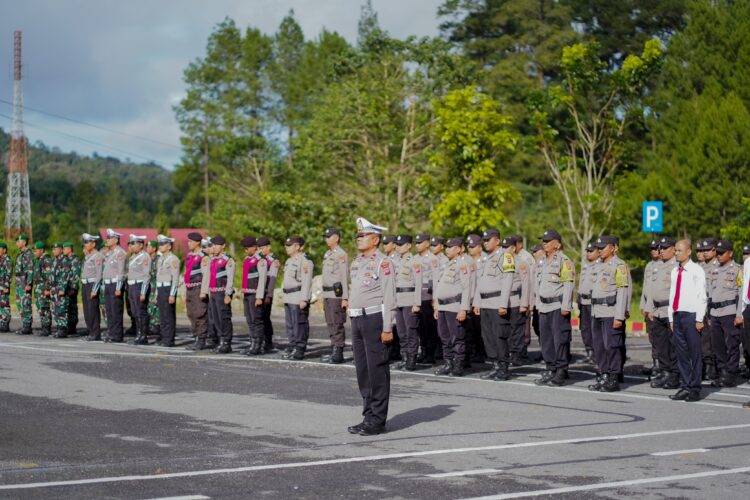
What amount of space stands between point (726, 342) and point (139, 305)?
1076 cm

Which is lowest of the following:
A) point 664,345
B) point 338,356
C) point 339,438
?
point 339,438

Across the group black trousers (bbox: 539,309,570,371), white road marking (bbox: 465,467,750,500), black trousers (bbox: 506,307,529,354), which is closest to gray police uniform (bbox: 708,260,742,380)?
black trousers (bbox: 539,309,570,371)

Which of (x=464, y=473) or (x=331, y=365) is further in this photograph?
(x=331, y=365)

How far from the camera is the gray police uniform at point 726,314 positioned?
15.0 meters

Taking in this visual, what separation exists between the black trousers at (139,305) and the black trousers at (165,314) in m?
0.55

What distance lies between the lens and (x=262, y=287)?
18.0 meters

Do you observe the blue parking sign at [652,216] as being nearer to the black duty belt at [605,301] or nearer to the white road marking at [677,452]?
the black duty belt at [605,301]

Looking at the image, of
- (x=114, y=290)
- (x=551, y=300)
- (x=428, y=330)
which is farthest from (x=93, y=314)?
(x=551, y=300)

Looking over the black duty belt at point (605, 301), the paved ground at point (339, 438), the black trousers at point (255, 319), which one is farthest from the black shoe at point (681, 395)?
the black trousers at point (255, 319)

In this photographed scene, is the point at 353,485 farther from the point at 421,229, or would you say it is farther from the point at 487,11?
the point at 487,11

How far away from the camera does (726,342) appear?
49.2ft

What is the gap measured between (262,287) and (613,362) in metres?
6.64

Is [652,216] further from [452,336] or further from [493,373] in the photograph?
[493,373]

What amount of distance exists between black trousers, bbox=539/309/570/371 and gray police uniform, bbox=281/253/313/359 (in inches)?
171
